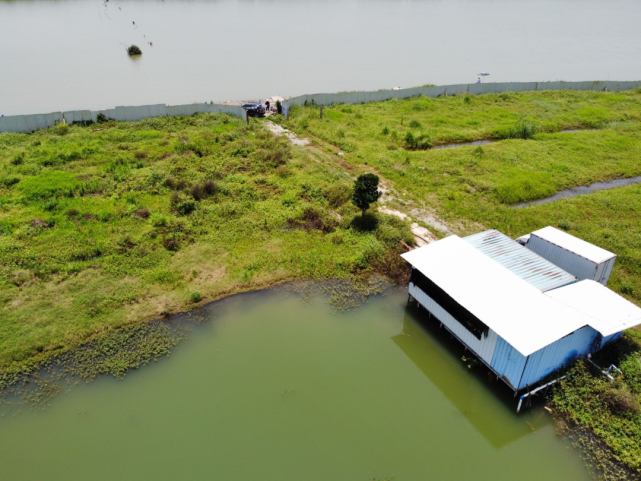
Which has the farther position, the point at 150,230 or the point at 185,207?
the point at 185,207

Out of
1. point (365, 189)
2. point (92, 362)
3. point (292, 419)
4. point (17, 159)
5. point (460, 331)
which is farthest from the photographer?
point (17, 159)

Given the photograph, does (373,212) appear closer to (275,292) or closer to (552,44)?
(275,292)

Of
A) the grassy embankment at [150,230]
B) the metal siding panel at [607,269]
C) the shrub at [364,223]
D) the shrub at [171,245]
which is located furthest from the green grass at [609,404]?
the shrub at [171,245]

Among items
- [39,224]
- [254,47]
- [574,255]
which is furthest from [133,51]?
[574,255]

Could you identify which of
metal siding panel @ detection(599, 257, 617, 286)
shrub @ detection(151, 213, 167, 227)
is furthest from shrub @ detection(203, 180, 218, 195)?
metal siding panel @ detection(599, 257, 617, 286)

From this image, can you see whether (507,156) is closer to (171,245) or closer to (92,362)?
(171,245)

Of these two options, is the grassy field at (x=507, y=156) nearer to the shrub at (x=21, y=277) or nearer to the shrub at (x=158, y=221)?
the shrub at (x=158, y=221)
